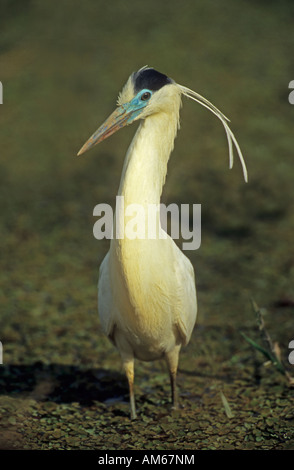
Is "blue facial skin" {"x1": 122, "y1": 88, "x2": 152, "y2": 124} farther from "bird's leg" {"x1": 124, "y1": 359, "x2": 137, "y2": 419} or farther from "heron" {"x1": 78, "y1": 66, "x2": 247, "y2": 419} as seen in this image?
"bird's leg" {"x1": 124, "y1": 359, "x2": 137, "y2": 419}

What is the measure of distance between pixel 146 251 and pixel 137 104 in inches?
35.5

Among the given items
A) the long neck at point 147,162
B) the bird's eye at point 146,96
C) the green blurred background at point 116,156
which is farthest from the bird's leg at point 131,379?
the bird's eye at point 146,96

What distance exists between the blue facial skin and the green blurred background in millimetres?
2479

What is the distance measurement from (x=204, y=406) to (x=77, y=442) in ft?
3.51

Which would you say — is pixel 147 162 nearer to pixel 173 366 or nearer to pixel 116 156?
pixel 173 366

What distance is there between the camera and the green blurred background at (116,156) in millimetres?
6262

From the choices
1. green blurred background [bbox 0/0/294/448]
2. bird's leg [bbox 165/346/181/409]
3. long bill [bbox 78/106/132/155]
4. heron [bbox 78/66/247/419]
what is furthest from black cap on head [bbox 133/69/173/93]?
green blurred background [bbox 0/0/294/448]

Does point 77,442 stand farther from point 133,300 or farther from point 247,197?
point 247,197

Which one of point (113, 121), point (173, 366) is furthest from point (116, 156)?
point (113, 121)

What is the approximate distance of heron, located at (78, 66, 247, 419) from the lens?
367 cm

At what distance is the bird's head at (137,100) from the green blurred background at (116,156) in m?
2.39

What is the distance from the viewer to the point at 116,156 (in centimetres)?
981

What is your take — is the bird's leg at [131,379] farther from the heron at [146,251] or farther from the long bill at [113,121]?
the long bill at [113,121]
